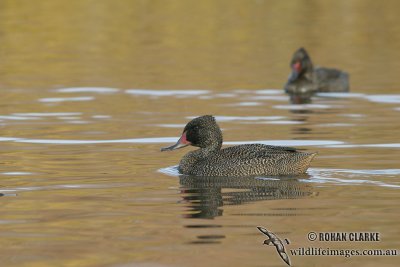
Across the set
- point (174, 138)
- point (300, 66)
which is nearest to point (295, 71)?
point (300, 66)

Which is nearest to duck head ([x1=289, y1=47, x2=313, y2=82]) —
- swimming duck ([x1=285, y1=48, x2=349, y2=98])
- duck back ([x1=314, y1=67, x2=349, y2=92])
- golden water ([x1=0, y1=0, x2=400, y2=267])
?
swimming duck ([x1=285, y1=48, x2=349, y2=98])

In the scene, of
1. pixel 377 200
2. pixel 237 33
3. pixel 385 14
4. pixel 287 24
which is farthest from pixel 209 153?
pixel 385 14

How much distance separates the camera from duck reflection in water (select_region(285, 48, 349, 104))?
28105mm

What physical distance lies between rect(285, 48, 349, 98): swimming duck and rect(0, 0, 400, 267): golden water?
1.18 ft

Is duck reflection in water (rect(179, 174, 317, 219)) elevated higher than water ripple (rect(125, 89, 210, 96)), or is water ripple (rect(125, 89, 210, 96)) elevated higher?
water ripple (rect(125, 89, 210, 96))

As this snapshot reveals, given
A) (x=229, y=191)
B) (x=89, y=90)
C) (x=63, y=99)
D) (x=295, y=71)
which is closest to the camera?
(x=229, y=191)

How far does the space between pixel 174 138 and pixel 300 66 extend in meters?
9.83

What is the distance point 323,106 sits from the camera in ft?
85.1

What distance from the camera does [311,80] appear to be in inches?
1152

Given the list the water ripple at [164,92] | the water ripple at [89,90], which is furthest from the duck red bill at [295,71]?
the water ripple at [89,90]

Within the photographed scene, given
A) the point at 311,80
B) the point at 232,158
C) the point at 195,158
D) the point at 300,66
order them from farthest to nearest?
the point at 300,66 → the point at 311,80 → the point at 195,158 → the point at 232,158

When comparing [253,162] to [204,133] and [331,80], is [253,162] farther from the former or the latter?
[331,80]

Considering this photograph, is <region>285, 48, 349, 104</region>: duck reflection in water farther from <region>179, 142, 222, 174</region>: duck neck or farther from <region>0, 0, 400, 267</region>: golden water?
<region>179, 142, 222, 174</region>: duck neck

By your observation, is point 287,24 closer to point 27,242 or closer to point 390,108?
point 390,108
